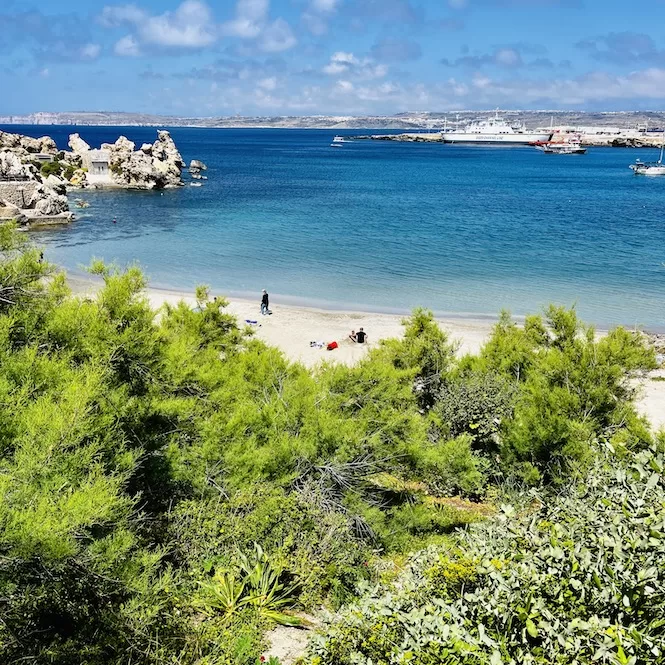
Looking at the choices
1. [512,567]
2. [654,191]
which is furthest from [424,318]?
[654,191]

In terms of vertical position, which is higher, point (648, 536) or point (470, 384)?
point (648, 536)

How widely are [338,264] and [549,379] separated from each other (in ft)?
73.6

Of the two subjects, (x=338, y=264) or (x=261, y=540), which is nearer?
(x=261, y=540)

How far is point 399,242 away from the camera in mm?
38500

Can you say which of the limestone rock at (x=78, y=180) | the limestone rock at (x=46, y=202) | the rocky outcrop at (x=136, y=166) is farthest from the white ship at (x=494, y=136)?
the limestone rock at (x=46, y=202)

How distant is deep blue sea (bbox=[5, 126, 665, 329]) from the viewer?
2817 centimetres

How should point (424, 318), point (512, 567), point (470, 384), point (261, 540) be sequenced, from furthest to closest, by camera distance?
point (424, 318), point (470, 384), point (261, 540), point (512, 567)

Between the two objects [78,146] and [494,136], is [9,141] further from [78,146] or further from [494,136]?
[494,136]

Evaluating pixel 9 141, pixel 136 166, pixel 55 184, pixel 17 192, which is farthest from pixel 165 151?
pixel 17 192

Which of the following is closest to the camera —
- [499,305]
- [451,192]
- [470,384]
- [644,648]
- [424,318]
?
[644,648]

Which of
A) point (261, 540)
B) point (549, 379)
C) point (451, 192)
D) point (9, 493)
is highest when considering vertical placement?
point (451, 192)

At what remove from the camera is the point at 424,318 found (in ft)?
45.8

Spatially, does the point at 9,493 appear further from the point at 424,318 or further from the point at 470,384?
the point at 424,318

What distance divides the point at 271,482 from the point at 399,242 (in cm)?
3162
